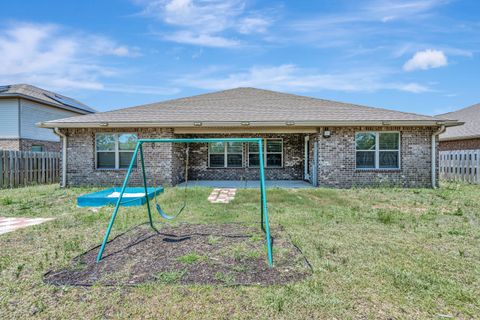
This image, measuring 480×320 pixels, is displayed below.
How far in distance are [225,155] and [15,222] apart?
9213 mm

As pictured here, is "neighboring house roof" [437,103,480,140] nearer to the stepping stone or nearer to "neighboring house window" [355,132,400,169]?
"neighboring house window" [355,132,400,169]

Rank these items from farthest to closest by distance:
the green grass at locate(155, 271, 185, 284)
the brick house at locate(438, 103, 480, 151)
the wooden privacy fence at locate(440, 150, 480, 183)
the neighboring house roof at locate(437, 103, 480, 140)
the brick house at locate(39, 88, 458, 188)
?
the neighboring house roof at locate(437, 103, 480, 140) → the brick house at locate(438, 103, 480, 151) → the wooden privacy fence at locate(440, 150, 480, 183) → the brick house at locate(39, 88, 458, 188) → the green grass at locate(155, 271, 185, 284)

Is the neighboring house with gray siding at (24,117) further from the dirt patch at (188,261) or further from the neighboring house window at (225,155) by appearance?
the dirt patch at (188,261)

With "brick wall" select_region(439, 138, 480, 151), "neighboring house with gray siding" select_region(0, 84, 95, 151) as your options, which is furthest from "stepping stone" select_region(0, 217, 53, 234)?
"brick wall" select_region(439, 138, 480, 151)

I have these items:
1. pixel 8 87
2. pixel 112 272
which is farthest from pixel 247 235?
pixel 8 87

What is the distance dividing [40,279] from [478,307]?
182 inches

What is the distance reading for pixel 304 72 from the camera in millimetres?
14492

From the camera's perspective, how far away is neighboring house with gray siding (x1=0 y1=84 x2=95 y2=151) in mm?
17516

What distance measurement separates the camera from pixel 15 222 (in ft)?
21.2

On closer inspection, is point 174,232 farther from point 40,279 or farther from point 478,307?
point 478,307

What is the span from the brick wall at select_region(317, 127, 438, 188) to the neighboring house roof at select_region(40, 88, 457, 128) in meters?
0.58

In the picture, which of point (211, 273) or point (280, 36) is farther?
point (280, 36)

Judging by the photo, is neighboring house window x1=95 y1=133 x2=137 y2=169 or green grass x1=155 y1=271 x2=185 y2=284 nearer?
green grass x1=155 y1=271 x2=185 y2=284

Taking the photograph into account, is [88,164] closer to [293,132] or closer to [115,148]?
[115,148]
